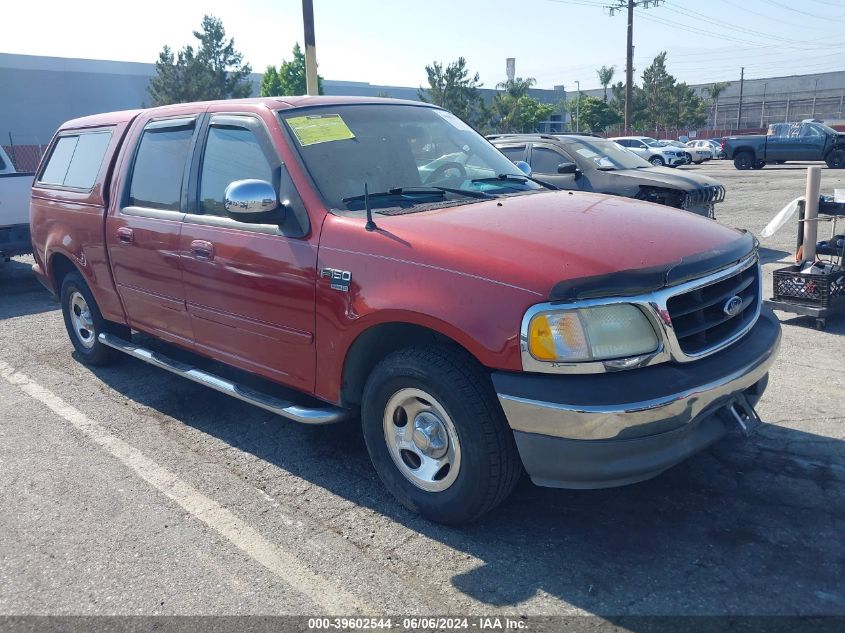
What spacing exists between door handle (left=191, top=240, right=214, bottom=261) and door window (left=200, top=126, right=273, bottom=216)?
0.62ft

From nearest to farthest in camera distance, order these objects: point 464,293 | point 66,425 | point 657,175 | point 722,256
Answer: point 464,293
point 722,256
point 66,425
point 657,175

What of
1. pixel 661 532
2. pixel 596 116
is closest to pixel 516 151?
pixel 661 532

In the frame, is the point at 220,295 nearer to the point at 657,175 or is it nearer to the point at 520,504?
the point at 520,504

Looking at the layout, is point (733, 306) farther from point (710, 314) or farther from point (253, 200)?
point (253, 200)

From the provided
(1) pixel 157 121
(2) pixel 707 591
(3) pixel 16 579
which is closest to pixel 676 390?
(2) pixel 707 591

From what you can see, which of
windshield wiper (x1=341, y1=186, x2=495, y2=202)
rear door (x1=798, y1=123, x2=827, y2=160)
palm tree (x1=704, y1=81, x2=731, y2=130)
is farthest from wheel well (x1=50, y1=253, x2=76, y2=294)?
palm tree (x1=704, y1=81, x2=731, y2=130)

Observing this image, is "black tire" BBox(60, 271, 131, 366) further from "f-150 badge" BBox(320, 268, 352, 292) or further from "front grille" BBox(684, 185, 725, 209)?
"front grille" BBox(684, 185, 725, 209)

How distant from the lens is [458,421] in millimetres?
3047

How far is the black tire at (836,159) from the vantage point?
27188 millimetres

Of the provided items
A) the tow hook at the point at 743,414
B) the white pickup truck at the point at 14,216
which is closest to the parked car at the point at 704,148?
the white pickup truck at the point at 14,216

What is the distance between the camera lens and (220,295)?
411cm

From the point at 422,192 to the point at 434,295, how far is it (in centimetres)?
104

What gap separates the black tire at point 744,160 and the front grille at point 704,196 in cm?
2153

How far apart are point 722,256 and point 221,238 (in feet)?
8.48
